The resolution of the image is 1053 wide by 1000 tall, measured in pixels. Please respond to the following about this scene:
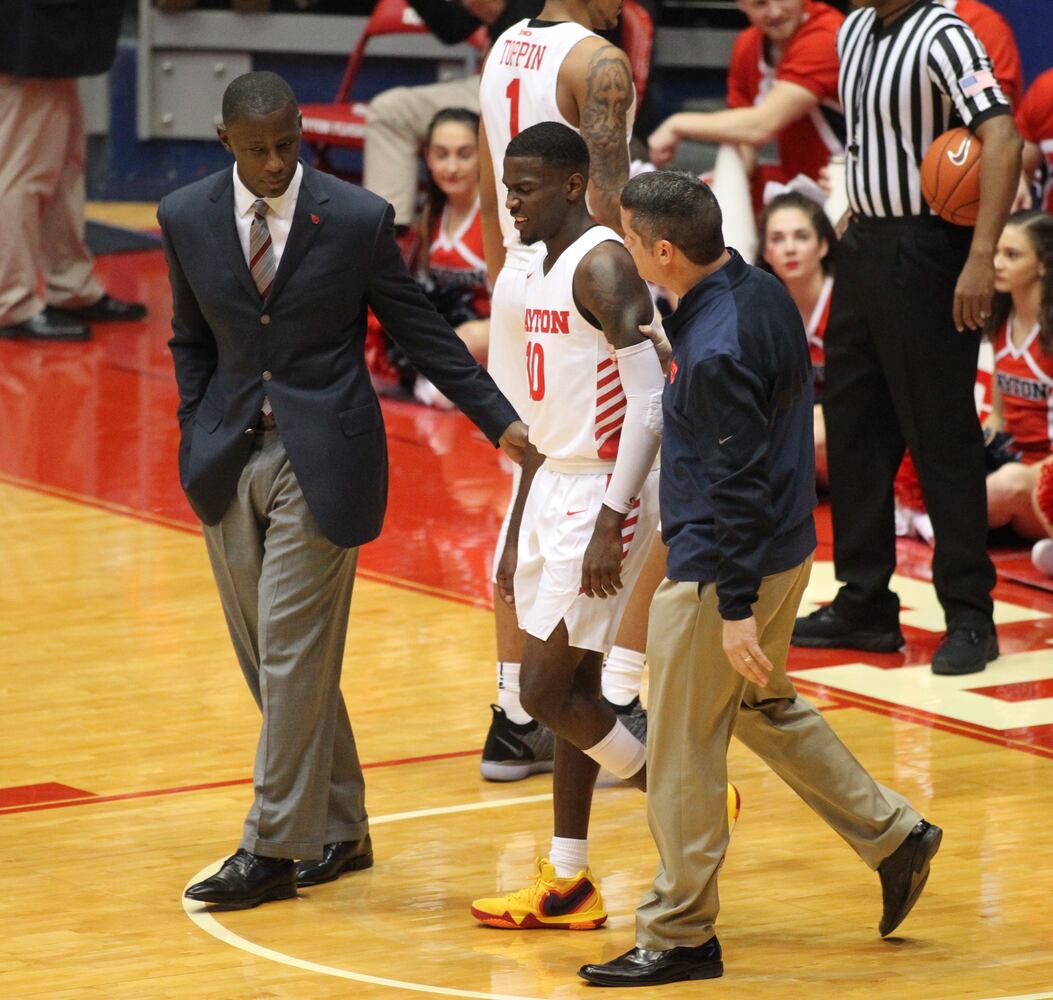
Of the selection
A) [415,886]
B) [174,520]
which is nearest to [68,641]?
[174,520]

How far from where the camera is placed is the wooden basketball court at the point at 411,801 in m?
4.83

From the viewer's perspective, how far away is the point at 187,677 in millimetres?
7137

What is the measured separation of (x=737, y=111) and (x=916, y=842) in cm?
635

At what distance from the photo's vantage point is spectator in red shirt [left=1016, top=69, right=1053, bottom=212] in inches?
377

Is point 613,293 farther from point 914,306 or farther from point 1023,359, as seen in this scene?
point 1023,359

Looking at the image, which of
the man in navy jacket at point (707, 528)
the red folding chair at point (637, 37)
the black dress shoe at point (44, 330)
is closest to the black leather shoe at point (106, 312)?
the black dress shoe at point (44, 330)

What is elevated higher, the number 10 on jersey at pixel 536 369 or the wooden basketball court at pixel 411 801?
the number 10 on jersey at pixel 536 369

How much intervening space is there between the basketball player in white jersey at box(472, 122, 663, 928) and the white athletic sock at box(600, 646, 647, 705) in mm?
794

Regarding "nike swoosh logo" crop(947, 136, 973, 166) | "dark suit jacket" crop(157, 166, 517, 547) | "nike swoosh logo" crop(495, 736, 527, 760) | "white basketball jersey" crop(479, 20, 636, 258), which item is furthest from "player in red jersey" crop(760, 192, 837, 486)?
"dark suit jacket" crop(157, 166, 517, 547)

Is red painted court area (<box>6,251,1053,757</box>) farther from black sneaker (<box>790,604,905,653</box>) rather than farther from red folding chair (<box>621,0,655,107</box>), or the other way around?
red folding chair (<box>621,0,655,107</box>)

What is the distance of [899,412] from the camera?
7352 millimetres

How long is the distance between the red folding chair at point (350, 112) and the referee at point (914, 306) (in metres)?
5.42

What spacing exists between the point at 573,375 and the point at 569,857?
107 centimetres

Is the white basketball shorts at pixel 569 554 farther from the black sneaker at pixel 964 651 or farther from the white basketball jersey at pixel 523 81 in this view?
the black sneaker at pixel 964 651
